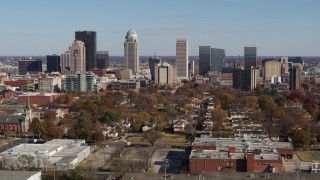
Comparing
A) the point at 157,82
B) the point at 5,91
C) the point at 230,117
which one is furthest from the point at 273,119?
the point at 157,82

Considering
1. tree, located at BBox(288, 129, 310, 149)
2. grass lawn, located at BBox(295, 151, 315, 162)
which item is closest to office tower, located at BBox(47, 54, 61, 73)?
tree, located at BBox(288, 129, 310, 149)

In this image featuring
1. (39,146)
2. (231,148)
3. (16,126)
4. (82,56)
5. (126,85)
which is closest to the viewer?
(231,148)

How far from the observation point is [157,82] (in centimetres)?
5647

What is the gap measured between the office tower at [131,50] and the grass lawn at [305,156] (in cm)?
4964

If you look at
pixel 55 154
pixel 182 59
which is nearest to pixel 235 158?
pixel 55 154

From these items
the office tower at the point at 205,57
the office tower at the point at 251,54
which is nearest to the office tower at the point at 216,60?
the office tower at the point at 205,57

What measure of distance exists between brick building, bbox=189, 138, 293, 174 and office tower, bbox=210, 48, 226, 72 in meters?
58.6

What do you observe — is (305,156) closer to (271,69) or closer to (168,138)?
(168,138)

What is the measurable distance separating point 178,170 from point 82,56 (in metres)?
49.0

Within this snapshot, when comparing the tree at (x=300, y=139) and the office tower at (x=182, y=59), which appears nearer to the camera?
the tree at (x=300, y=139)

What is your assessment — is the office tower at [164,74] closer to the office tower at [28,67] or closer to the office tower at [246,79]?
the office tower at [246,79]

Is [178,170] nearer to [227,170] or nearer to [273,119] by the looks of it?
[227,170]

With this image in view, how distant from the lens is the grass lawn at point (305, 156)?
19.4 meters

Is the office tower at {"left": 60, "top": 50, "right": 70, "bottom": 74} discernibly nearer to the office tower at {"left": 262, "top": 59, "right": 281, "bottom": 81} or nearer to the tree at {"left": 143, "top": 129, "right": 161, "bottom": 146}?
the office tower at {"left": 262, "top": 59, "right": 281, "bottom": 81}
